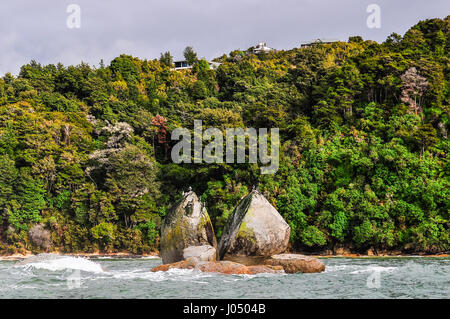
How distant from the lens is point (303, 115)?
49.2 meters

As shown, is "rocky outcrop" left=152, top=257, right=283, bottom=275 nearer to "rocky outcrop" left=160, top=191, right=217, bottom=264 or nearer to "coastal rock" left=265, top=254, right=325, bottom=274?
"coastal rock" left=265, top=254, right=325, bottom=274

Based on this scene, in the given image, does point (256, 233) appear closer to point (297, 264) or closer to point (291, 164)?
point (297, 264)

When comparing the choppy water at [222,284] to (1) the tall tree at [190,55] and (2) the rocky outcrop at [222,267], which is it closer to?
(2) the rocky outcrop at [222,267]

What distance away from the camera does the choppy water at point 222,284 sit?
13294 mm

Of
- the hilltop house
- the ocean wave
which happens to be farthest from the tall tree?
the ocean wave

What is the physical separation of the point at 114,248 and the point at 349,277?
100ft

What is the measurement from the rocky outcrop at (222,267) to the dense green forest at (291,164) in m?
18.0

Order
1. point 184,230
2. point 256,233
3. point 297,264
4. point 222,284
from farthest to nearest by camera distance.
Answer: point 184,230, point 256,233, point 297,264, point 222,284

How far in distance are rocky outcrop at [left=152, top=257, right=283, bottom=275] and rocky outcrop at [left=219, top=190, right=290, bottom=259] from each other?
1.01m

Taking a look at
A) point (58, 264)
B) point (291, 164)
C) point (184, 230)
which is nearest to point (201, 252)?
point (184, 230)

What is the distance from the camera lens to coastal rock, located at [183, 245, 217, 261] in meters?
19.9

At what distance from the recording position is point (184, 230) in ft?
68.5

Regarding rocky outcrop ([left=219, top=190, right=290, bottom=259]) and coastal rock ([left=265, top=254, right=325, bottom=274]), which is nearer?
coastal rock ([left=265, top=254, right=325, bottom=274])

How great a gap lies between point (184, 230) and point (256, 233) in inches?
138
